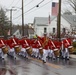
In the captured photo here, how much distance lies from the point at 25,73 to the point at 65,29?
6771 cm

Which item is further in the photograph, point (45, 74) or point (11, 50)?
point (11, 50)


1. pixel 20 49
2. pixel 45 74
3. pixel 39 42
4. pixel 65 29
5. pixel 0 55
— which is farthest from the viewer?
pixel 65 29

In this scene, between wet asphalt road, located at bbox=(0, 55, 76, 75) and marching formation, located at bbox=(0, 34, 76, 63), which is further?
marching formation, located at bbox=(0, 34, 76, 63)

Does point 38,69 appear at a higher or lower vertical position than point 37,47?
lower

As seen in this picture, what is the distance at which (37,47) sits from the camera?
24562mm

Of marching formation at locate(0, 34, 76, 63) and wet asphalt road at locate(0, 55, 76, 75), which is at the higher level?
marching formation at locate(0, 34, 76, 63)

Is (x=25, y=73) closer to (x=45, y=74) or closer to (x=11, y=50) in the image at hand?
(x=45, y=74)

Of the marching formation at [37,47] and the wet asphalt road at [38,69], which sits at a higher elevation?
the marching formation at [37,47]

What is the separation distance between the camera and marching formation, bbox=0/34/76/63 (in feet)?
75.8

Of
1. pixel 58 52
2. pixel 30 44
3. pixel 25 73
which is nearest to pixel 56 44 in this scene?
Answer: pixel 58 52

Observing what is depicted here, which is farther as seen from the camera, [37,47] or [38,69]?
[37,47]

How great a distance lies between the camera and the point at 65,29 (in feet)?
271

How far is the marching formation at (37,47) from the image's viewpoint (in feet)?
75.8

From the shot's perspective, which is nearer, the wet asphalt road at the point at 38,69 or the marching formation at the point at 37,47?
the wet asphalt road at the point at 38,69
